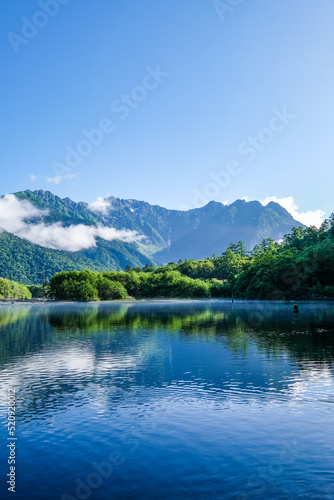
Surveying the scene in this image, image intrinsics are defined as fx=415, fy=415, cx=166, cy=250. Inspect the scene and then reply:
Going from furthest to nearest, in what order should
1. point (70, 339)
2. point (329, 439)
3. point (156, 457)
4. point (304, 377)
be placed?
point (70, 339) → point (304, 377) → point (329, 439) → point (156, 457)

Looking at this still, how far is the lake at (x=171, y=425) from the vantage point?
15.6 meters

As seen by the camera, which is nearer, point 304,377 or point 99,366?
point 304,377

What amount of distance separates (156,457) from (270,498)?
5.53 m

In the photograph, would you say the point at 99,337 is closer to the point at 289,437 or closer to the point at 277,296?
the point at 289,437

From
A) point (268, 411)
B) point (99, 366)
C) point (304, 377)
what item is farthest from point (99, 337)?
point (268, 411)

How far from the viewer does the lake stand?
15633 millimetres

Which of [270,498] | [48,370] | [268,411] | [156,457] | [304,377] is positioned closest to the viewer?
[270,498]

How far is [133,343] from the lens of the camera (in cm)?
5344

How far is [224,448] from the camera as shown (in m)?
18.9

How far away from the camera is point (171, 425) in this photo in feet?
72.5

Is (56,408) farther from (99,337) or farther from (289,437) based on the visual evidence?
(99,337)

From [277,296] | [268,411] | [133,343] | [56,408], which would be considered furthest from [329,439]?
[277,296]

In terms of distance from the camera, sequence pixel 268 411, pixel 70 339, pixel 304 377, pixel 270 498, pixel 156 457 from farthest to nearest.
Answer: pixel 70 339
pixel 304 377
pixel 268 411
pixel 156 457
pixel 270 498

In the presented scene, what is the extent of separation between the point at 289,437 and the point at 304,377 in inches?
514
